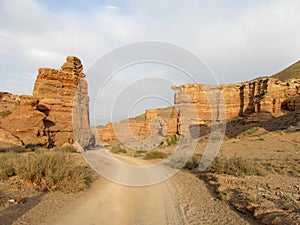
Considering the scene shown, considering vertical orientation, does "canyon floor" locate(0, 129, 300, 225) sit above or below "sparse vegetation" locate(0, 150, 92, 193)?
below

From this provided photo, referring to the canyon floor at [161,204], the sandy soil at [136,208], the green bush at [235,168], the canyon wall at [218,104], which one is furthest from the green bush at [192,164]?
the canyon wall at [218,104]

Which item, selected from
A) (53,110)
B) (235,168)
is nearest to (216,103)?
(53,110)

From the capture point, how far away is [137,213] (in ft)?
16.8

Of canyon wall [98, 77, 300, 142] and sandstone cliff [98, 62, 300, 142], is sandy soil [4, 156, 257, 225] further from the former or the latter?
sandstone cliff [98, 62, 300, 142]

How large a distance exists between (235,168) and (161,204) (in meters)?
4.90

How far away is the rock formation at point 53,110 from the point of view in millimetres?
19797

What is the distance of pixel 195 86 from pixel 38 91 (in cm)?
2988

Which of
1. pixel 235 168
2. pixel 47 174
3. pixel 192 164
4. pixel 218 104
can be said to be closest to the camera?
pixel 47 174

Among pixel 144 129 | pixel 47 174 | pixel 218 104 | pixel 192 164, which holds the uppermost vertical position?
pixel 218 104

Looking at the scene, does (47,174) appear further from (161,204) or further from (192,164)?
(192,164)

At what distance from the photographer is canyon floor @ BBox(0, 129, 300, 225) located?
452 centimetres

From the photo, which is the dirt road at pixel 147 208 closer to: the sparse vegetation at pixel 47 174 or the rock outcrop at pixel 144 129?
the sparse vegetation at pixel 47 174

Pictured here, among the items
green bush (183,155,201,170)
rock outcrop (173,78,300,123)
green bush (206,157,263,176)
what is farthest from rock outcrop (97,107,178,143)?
green bush (206,157,263,176)

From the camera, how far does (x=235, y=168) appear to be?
948 centimetres
